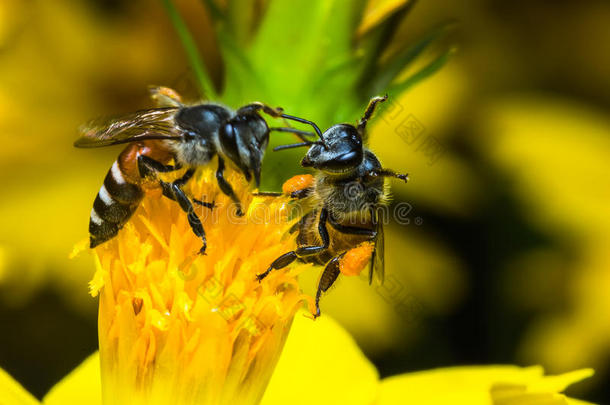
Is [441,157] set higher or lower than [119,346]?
higher

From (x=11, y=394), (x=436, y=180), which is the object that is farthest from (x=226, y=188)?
(x=436, y=180)

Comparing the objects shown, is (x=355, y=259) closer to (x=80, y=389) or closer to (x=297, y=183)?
(x=297, y=183)

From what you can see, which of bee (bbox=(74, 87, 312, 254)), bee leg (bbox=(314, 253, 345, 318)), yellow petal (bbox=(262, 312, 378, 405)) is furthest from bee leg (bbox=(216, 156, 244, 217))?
yellow petal (bbox=(262, 312, 378, 405))

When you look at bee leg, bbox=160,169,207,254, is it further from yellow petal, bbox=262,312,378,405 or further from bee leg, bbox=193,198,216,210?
yellow petal, bbox=262,312,378,405

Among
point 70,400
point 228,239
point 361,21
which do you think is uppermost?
point 361,21

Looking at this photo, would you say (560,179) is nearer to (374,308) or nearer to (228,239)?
(374,308)

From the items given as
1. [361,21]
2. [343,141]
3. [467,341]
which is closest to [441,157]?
[467,341]
